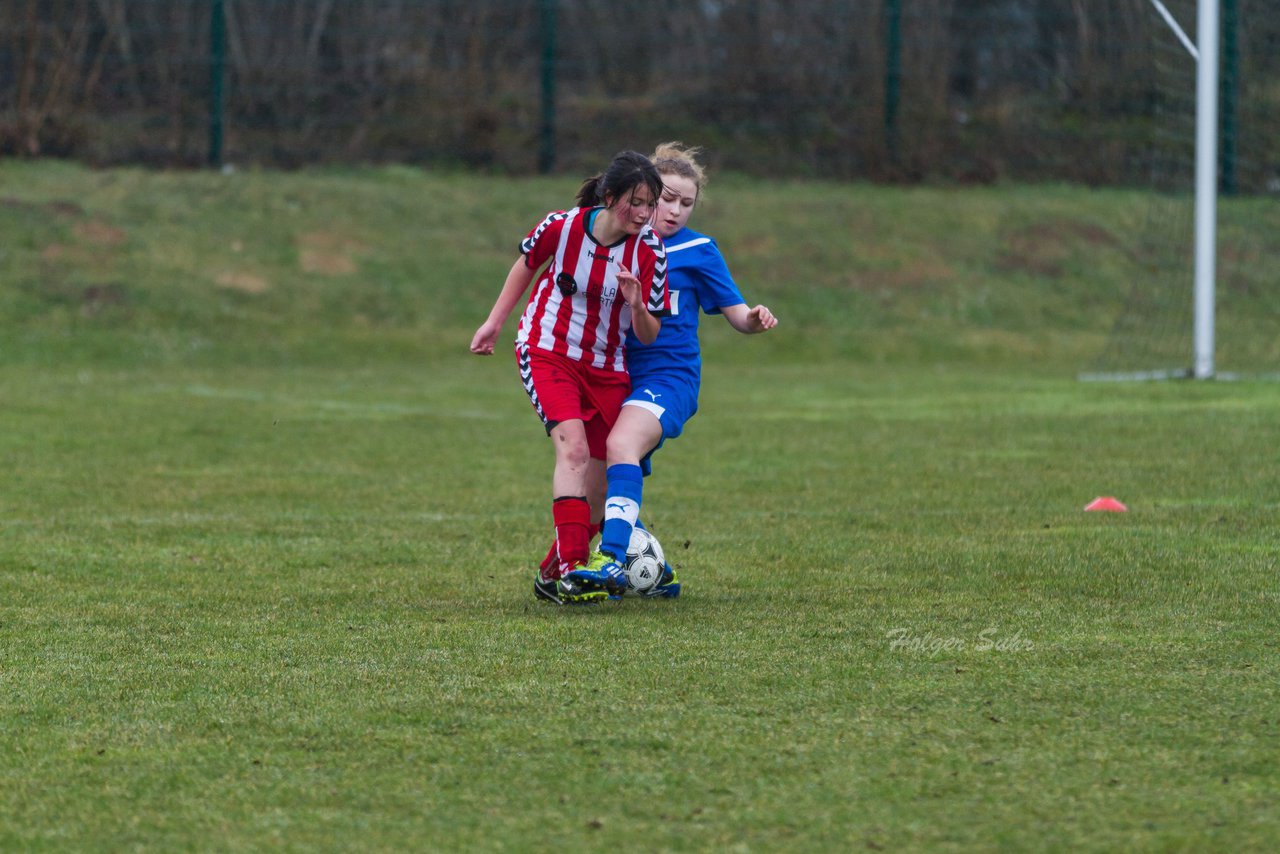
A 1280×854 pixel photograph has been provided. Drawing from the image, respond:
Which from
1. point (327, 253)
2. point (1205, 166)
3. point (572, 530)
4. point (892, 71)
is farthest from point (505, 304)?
point (892, 71)

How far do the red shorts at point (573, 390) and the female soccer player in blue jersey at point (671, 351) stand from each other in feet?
0.24

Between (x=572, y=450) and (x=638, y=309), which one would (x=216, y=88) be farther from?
(x=638, y=309)

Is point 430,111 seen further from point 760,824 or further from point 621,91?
point 760,824

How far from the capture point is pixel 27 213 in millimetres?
20703

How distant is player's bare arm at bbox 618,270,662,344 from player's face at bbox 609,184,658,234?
16 cm

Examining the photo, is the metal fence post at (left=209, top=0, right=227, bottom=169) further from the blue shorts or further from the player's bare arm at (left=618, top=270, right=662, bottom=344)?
the player's bare arm at (left=618, top=270, right=662, bottom=344)

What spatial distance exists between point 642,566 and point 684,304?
36.1 inches

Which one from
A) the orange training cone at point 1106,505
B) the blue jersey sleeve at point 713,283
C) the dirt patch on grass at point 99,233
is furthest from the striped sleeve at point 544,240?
the dirt patch on grass at point 99,233

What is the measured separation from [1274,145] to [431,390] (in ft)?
36.6

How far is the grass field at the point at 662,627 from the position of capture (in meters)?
3.33

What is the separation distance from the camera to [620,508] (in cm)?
565

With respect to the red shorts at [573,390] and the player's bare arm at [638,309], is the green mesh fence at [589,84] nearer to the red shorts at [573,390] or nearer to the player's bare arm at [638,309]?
the red shorts at [573,390]

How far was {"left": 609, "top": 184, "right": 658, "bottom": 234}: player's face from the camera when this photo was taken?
5539mm

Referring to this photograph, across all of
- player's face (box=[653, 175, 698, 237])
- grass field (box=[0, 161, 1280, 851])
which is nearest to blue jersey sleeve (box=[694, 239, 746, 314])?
player's face (box=[653, 175, 698, 237])
